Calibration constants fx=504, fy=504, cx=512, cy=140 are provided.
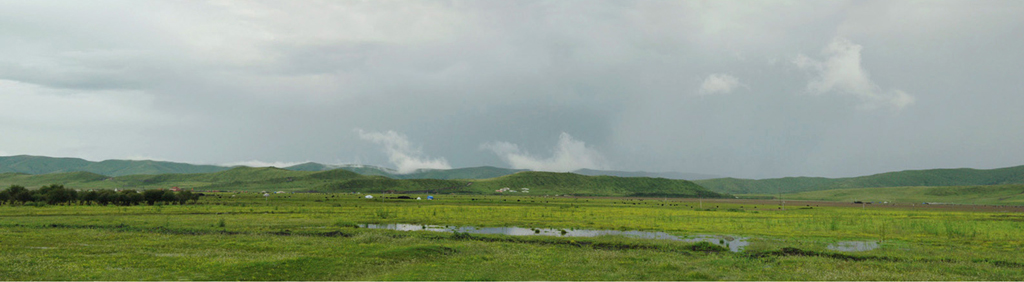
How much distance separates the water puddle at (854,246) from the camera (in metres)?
41.4

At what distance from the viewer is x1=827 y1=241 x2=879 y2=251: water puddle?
41.4 m

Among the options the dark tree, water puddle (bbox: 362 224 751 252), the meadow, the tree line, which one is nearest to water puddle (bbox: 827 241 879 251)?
the meadow

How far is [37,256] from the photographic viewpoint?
32.2 metres

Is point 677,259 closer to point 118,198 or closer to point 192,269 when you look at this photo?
point 192,269

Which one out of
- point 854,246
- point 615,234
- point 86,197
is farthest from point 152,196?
point 854,246

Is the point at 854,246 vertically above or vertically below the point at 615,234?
above

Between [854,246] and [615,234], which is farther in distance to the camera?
[615,234]

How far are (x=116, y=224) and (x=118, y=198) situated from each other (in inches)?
2823

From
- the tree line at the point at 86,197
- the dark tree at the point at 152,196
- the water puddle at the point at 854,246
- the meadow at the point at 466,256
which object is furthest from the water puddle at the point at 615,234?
the tree line at the point at 86,197

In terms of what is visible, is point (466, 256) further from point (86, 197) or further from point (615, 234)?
point (86, 197)

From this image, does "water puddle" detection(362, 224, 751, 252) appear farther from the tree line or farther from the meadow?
the tree line

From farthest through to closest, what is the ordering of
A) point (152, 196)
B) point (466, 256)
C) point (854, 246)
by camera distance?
1. point (152, 196)
2. point (854, 246)
3. point (466, 256)

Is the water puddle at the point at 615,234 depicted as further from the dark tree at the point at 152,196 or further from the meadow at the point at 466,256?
the dark tree at the point at 152,196

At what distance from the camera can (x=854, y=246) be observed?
43219 millimetres
